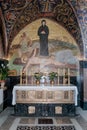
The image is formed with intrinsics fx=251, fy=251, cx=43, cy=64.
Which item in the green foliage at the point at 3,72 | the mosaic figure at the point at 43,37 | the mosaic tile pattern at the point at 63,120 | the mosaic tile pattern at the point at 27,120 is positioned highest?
Answer: the mosaic figure at the point at 43,37

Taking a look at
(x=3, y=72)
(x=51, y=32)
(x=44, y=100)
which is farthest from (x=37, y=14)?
(x=44, y=100)

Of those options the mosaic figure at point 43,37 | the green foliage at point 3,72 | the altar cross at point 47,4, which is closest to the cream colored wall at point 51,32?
the mosaic figure at point 43,37

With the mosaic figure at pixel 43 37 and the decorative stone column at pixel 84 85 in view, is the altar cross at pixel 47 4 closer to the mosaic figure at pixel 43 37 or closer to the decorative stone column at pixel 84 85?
the mosaic figure at pixel 43 37

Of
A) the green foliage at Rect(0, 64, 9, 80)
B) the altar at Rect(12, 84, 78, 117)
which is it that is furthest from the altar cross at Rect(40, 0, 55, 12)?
the altar at Rect(12, 84, 78, 117)

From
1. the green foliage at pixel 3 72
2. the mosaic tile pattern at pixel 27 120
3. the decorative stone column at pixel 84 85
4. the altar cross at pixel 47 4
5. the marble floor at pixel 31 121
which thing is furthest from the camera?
the decorative stone column at pixel 84 85

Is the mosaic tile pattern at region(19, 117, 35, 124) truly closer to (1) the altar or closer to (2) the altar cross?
(1) the altar

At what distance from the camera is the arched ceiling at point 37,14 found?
11789mm

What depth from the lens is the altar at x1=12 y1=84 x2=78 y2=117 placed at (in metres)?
11.0

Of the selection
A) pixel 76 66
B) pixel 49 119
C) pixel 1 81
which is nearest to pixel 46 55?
pixel 76 66

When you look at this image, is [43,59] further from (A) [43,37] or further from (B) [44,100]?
(B) [44,100]

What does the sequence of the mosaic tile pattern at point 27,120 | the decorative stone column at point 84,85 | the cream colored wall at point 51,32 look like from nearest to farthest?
the mosaic tile pattern at point 27,120
the decorative stone column at point 84,85
the cream colored wall at point 51,32

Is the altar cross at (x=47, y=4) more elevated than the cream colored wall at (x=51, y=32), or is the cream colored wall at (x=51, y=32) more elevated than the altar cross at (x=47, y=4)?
the altar cross at (x=47, y=4)

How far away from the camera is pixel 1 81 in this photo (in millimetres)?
12062

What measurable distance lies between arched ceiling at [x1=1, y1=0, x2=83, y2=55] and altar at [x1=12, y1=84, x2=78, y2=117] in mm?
3116
